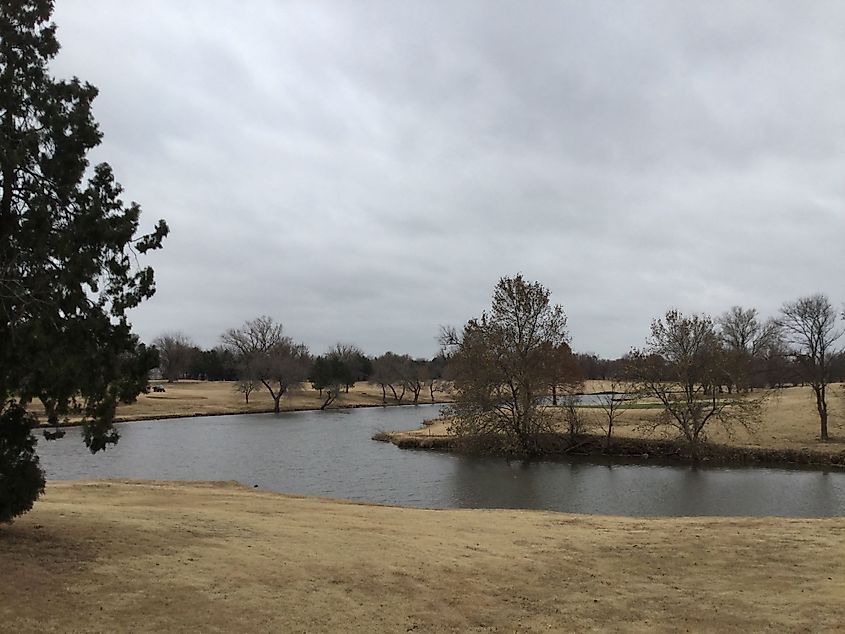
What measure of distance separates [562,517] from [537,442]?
2188 cm

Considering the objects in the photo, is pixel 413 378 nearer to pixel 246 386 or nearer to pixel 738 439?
pixel 246 386

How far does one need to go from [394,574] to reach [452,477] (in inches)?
838

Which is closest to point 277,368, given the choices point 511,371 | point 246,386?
point 246,386

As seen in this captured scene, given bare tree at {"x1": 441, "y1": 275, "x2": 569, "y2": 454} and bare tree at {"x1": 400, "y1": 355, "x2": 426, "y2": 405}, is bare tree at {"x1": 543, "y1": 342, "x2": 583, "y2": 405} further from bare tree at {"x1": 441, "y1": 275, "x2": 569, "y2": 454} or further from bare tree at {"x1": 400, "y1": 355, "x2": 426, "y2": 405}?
bare tree at {"x1": 400, "y1": 355, "x2": 426, "y2": 405}

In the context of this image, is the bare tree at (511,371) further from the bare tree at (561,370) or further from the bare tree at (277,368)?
the bare tree at (277,368)

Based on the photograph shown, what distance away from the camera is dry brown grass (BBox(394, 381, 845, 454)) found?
115ft

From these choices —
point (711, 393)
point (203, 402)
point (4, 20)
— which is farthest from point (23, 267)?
point (203, 402)

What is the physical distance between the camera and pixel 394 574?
971 cm

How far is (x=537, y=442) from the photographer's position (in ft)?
129

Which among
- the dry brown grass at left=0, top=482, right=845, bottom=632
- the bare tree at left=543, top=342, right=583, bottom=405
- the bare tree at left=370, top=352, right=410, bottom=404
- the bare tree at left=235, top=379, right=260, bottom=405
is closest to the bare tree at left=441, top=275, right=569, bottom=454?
the bare tree at left=543, top=342, right=583, bottom=405

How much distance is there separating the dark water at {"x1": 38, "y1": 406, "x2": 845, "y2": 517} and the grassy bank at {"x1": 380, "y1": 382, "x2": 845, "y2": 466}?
250cm

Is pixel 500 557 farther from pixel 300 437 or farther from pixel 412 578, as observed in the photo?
pixel 300 437

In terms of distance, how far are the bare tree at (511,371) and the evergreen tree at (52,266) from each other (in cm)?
3063

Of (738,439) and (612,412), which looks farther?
(612,412)
